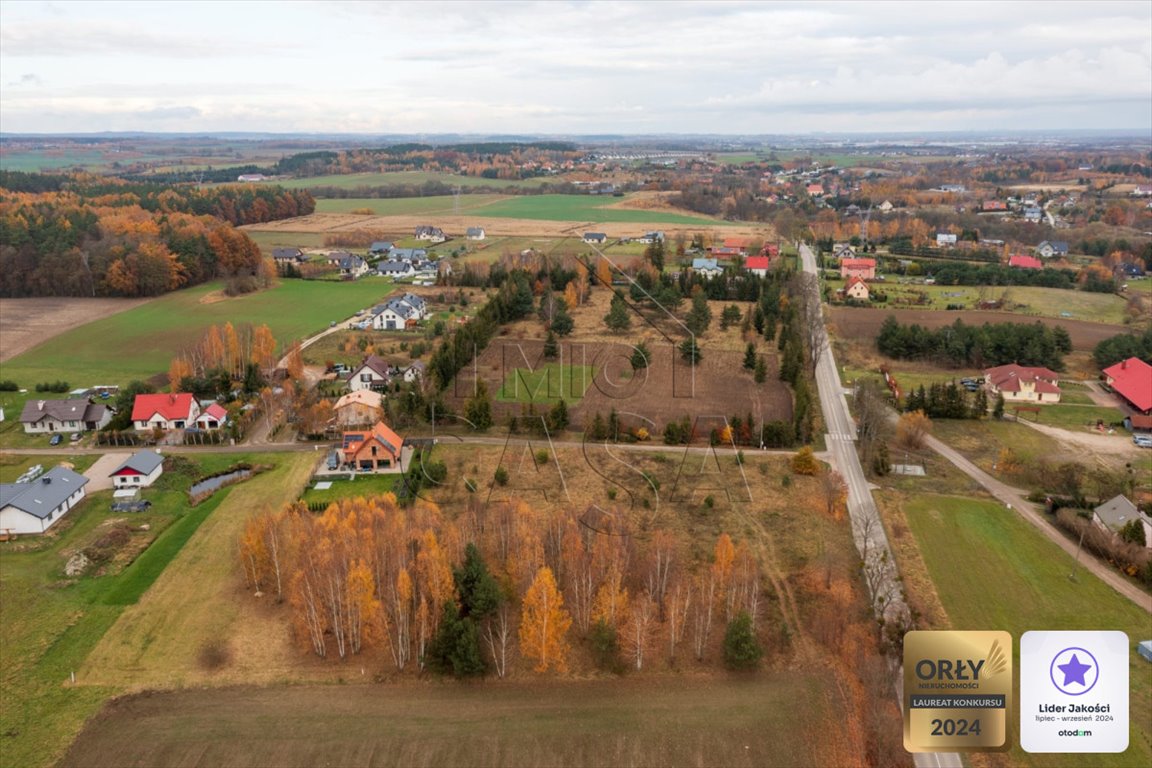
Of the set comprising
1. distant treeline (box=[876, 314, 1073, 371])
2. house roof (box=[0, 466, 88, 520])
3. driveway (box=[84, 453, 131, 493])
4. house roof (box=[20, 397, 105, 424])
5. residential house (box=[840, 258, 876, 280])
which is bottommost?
driveway (box=[84, 453, 131, 493])

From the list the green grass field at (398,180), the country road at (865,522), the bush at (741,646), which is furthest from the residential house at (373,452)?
the green grass field at (398,180)

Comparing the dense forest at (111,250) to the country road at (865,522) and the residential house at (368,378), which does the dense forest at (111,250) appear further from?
the country road at (865,522)

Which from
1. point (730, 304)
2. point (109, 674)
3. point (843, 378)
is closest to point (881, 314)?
point (730, 304)

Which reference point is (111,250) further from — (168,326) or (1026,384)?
(1026,384)

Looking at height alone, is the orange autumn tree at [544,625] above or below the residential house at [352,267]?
below

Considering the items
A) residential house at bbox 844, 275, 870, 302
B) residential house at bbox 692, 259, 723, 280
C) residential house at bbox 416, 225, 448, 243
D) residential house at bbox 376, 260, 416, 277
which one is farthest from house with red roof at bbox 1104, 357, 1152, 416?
residential house at bbox 416, 225, 448, 243

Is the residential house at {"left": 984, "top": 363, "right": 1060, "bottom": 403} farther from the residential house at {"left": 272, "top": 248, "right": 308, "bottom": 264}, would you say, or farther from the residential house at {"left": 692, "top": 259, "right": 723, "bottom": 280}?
the residential house at {"left": 272, "top": 248, "right": 308, "bottom": 264}
